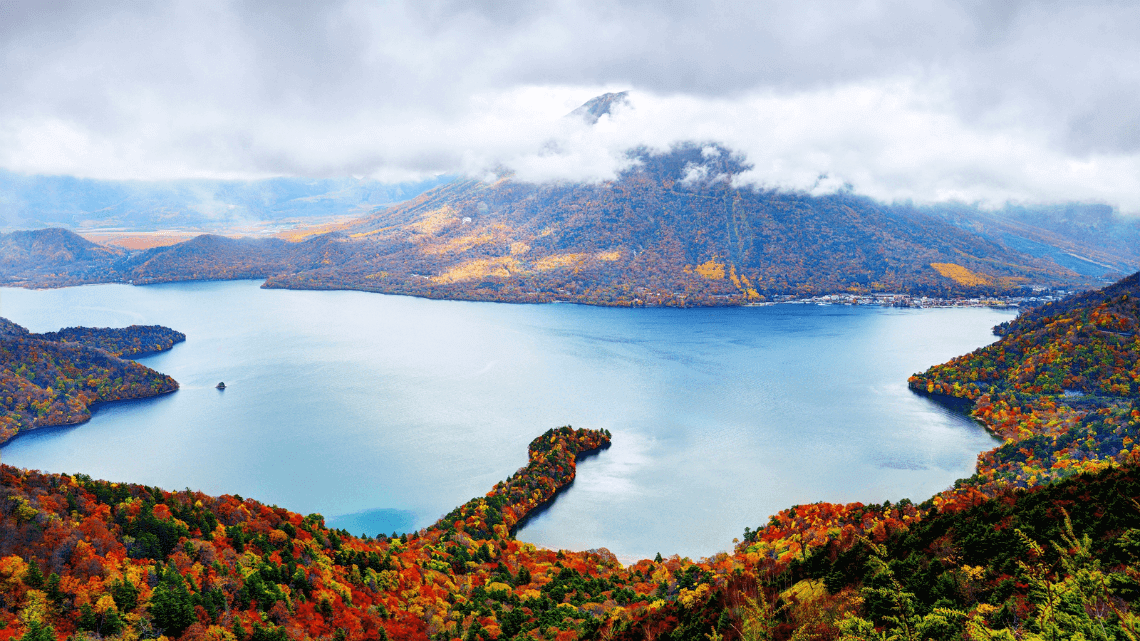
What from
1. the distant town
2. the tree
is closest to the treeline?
the tree

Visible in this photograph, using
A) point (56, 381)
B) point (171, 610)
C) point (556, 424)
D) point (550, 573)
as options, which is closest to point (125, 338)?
point (56, 381)

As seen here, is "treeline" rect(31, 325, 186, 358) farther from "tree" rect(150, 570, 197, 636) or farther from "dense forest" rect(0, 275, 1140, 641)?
"tree" rect(150, 570, 197, 636)

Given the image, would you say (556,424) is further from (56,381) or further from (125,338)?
(125,338)

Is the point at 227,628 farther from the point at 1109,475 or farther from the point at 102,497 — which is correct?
the point at 1109,475

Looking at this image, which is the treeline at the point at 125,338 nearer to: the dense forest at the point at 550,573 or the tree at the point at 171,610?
the dense forest at the point at 550,573

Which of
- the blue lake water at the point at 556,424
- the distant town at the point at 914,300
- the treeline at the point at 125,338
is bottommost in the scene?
the blue lake water at the point at 556,424

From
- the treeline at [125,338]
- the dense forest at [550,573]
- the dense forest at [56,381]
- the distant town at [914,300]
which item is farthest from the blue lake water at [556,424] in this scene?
the distant town at [914,300]

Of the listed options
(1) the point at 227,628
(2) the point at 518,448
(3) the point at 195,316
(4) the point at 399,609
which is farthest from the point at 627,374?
(3) the point at 195,316
